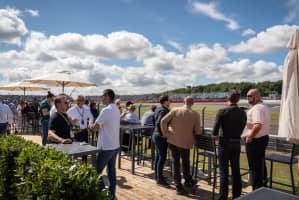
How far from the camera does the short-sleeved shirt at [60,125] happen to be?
153 inches

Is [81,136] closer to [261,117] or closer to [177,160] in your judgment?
[177,160]

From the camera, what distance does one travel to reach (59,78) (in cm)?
975

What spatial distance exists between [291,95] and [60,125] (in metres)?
3.60

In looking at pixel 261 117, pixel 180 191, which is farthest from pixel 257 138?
pixel 180 191

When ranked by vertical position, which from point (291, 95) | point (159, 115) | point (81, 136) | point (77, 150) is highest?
point (291, 95)

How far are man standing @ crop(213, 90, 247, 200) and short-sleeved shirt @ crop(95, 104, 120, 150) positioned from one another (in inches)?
65.4

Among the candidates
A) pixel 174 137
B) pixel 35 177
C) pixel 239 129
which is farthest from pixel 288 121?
pixel 35 177

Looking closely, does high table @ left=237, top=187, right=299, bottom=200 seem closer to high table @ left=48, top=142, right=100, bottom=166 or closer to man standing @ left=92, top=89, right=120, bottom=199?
high table @ left=48, top=142, right=100, bottom=166

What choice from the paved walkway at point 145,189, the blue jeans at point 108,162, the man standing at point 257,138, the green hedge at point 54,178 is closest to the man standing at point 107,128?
the blue jeans at point 108,162

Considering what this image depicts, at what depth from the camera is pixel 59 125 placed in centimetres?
393

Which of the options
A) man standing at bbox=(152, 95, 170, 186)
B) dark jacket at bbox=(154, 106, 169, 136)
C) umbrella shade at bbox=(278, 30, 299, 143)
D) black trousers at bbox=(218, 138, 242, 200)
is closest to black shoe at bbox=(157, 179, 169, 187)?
man standing at bbox=(152, 95, 170, 186)

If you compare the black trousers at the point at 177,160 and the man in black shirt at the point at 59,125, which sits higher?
the man in black shirt at the point at 59,125

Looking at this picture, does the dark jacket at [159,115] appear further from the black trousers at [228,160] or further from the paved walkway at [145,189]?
the black trousers at [228,160]

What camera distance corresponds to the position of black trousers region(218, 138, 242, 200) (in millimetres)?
4027
